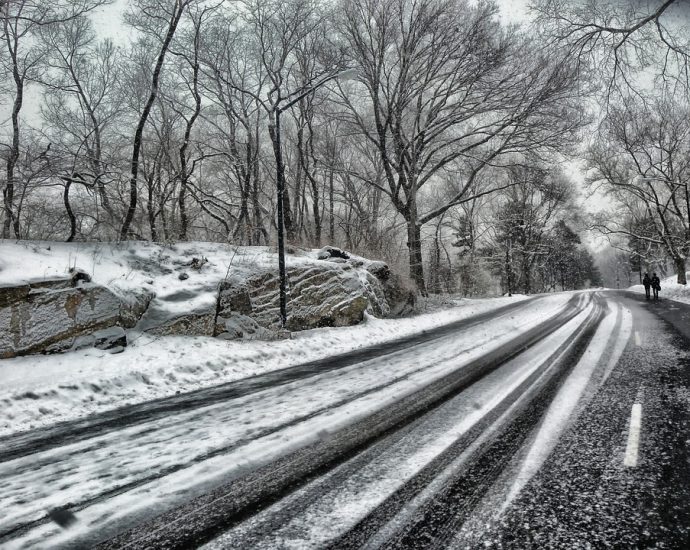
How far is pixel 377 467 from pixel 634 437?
2.32m

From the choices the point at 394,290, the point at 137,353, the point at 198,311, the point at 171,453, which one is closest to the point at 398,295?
the point at 394,290

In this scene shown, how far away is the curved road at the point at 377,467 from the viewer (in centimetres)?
238

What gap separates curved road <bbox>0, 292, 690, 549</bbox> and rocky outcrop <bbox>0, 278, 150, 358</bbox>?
3.02m

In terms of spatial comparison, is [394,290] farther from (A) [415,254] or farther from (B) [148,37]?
(B) [148,37]

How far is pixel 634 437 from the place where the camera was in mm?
3689

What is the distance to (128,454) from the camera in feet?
12.4

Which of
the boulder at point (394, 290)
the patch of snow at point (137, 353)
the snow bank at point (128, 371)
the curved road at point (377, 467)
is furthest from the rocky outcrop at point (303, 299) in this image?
the curved road at point (377, 467)

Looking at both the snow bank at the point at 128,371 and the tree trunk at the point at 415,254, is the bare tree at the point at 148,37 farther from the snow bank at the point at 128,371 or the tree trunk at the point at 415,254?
the tree trunk at the point at 415,254

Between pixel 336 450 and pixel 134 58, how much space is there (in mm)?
24391

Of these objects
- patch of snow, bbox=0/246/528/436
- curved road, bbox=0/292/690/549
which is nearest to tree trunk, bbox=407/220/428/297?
patch of snow, bbox=0/246/528/436

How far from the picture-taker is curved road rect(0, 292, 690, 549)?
7.79ft

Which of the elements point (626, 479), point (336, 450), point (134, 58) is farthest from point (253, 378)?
point (134, 58)

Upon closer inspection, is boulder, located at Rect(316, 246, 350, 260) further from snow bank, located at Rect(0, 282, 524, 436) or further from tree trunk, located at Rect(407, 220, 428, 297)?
tree trunk, located at Rect(407, 220, 428, 297)

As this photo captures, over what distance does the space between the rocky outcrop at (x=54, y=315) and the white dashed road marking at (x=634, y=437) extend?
26.9 ft
